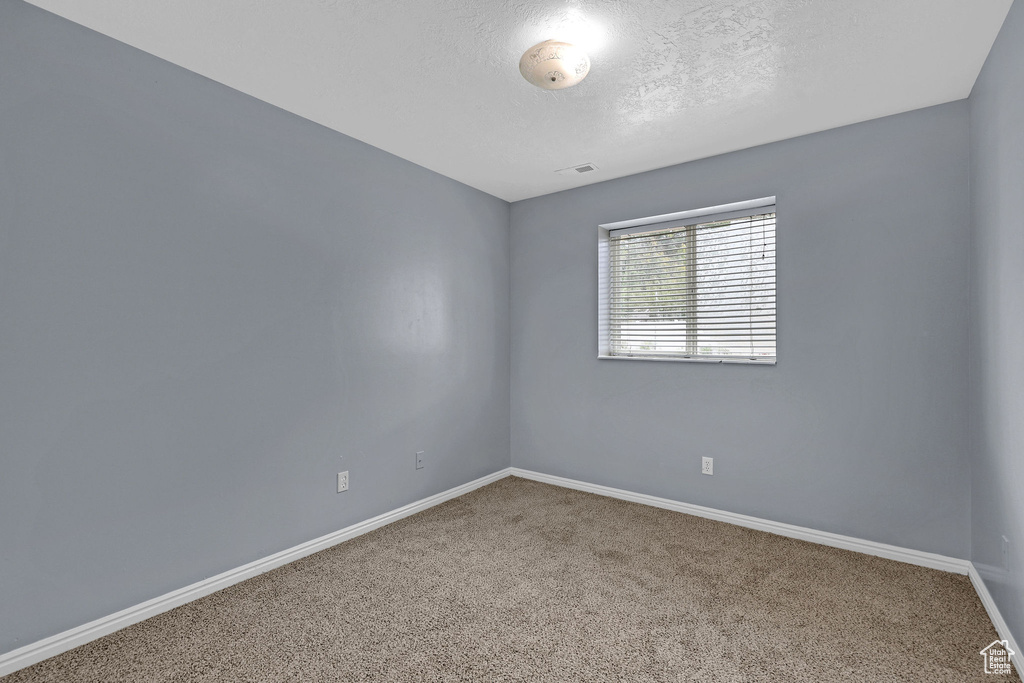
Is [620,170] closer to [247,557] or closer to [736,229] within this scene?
[736,229]

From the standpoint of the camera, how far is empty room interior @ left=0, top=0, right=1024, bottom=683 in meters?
1.76

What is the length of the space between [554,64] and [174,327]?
2032mm

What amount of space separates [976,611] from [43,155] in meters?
4.27

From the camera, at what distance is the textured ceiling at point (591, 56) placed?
5.82ft

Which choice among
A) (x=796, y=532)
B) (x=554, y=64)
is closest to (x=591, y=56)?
(x=554, y=64)

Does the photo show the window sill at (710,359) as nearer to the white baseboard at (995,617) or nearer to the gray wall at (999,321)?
the gray wall at (999,321)

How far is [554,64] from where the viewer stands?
193 cm

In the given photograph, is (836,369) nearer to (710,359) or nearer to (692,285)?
(710,359)

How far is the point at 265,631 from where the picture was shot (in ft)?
6.27

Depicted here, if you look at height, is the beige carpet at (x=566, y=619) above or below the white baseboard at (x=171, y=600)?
below

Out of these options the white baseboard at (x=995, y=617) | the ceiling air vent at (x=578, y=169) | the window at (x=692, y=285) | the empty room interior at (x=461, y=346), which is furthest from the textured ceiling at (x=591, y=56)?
the white baseboard at (x=995, y=617)

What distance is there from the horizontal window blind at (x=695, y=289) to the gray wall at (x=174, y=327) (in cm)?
168

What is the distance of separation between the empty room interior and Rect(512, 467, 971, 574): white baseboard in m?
0.02

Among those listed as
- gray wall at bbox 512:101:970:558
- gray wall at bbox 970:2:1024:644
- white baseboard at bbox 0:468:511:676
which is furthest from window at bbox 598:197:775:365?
white baseboard at bbox 0:468:511:676
